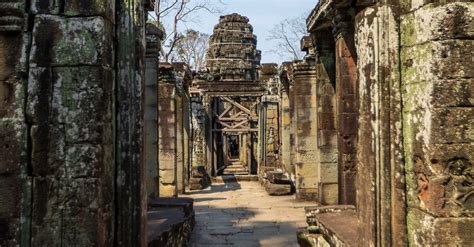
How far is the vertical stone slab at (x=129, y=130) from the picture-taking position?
3330 mm

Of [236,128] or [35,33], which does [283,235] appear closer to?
[35,33]

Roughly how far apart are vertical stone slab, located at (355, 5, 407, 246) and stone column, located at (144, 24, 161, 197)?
539cm

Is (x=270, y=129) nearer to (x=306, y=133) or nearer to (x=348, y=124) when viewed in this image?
(x=306, y=133)

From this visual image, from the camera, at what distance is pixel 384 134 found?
3330mm

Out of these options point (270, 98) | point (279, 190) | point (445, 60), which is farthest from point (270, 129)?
point (445, 60)

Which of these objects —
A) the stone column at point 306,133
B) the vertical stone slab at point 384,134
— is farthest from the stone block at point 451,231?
the stone column at point 306,133

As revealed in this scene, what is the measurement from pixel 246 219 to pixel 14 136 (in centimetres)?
615

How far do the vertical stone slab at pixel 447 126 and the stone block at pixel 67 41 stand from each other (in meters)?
2.39

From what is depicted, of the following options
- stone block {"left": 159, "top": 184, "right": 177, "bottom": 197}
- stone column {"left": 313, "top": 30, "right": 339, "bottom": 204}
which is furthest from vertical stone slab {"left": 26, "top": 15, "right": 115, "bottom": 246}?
stone block {"left": 159, "top": 184, "right": 177, "bottom": 197}

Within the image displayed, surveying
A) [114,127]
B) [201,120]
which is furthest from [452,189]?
[201,120]

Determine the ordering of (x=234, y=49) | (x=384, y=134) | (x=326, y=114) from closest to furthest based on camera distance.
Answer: (x=384, y=134) → (x=326, y=114) → (x=234, y=49)

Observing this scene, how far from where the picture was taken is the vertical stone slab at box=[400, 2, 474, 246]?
2914mm

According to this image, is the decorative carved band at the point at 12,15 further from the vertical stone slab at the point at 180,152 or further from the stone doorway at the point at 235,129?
the stone doorway at the point at 235,129

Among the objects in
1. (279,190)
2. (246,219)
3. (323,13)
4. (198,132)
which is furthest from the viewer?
(198,132)
